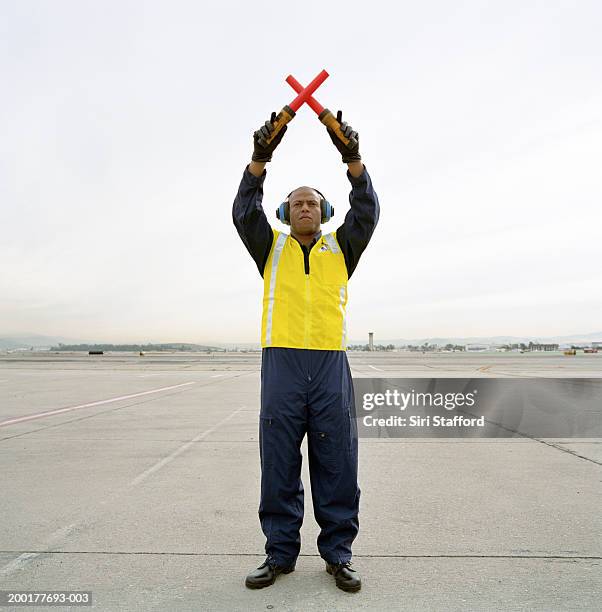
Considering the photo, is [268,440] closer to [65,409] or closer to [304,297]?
[304,297]

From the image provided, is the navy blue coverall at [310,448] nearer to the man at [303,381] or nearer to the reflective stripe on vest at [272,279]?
the man at [303,381]

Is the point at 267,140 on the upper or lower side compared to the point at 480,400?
upper

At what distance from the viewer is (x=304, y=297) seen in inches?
110

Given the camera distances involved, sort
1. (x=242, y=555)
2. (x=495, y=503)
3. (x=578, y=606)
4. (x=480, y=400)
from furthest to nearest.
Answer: (x=480, y=400) → (x=495, y=503) → (x=242, y=555) → (x=578, y=606)

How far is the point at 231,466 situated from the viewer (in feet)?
16.0

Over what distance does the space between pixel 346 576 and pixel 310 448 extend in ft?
2.08

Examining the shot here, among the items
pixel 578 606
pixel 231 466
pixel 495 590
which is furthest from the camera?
pixel 231 466

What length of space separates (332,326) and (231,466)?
2.64 meters

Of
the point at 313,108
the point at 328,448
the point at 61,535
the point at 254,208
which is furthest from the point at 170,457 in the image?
the point at 313,108

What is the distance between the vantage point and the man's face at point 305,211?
2.93 meters

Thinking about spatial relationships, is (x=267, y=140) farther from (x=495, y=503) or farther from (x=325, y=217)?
(x=495, y=503)

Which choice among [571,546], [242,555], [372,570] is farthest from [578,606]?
[242,555]

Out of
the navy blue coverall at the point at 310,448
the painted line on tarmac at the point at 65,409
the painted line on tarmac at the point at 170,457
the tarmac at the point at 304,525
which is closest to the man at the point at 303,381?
the navy blue coverall at the point at 310,448

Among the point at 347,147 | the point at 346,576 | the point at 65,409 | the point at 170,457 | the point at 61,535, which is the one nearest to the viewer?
the point at 346,576
